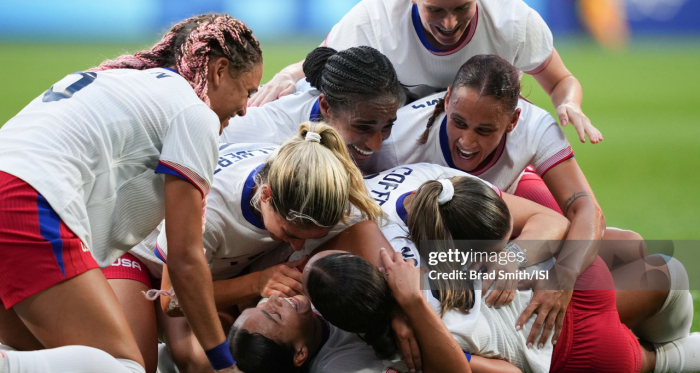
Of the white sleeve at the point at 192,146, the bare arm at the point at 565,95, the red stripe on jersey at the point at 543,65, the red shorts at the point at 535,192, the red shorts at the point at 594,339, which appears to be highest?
the white sleeve at the point at 192,146

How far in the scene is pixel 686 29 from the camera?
15797 mm

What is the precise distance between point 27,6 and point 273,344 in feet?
51.9

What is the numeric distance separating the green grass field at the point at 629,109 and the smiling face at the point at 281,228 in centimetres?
226

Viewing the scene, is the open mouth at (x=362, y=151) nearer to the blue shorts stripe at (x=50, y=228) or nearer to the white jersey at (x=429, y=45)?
the white jersey at (x=429, y=45)

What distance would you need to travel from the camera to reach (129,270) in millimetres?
3379

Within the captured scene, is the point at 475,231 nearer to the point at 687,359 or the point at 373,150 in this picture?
the point at 373,150

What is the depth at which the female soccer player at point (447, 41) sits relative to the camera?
374 cm

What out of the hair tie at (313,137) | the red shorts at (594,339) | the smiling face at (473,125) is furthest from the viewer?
the smiling face at (473,125)

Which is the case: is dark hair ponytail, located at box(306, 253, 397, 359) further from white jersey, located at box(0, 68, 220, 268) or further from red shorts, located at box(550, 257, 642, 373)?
red shorts, located at box(550, 257, 642, 373)

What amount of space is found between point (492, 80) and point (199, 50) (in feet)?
4.83

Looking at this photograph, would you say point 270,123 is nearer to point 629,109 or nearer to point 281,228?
point 281,228

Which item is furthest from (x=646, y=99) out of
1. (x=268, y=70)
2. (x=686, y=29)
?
(x=268, y=70)

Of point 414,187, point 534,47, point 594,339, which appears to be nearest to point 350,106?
point 414,187

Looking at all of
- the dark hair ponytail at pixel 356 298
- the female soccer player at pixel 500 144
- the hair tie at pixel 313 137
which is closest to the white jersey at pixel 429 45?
the female soccer player at pixel 500 144
